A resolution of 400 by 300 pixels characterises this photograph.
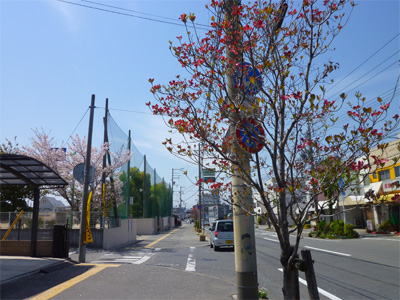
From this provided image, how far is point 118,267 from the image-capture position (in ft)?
32.8

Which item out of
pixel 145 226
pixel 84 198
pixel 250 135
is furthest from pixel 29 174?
pixel 145 226

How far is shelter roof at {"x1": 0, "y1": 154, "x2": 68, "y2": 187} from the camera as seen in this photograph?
1009cm

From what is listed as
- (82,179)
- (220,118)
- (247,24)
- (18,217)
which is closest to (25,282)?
(82,179)

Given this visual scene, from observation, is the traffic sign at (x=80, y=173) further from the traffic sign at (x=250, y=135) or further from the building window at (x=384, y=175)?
the building window at (x=384, y=175)

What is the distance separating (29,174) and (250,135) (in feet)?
32.4

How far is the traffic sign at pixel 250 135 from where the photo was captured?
4.12 meters

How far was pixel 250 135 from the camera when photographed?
4105 mm

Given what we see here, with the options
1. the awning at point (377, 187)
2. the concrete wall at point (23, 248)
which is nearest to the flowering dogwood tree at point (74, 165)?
the concrete wall at point (23, 248)

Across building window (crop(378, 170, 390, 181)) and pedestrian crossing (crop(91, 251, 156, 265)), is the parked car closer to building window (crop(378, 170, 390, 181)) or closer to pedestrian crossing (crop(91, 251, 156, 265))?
pedestrian crossing (crop(91, 251, 156, 265))

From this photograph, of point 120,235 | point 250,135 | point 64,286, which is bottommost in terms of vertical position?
point 64,286

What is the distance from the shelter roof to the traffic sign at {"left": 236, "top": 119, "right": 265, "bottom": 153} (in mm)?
7821

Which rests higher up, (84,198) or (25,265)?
(84,198)

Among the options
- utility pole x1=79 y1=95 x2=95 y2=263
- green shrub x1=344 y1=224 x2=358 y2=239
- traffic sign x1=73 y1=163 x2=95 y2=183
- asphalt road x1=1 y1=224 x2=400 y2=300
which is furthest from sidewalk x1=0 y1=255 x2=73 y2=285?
green shrub x1=344 y1=224 x2=358 y2=239

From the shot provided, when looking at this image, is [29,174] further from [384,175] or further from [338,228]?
[384,175]
